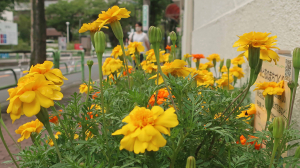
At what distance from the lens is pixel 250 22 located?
7.48 ft

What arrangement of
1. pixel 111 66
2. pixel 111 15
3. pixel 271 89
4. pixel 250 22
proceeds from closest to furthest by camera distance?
pixel 111 15 → pixel 271 89 → pixel 111 66 → pixel 250 22

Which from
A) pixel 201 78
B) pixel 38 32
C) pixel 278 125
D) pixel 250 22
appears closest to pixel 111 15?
pixel 201 78

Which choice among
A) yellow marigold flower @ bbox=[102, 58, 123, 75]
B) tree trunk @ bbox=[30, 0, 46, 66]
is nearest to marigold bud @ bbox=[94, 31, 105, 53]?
yellow marigold flower @ bbox=[102, 58, 123, 75]

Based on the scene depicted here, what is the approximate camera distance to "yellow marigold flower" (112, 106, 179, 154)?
0.53 m

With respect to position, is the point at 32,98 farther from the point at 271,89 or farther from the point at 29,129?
the point at 271,89

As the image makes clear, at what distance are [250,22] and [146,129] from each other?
6.60 ft

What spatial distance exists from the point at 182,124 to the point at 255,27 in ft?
5.72

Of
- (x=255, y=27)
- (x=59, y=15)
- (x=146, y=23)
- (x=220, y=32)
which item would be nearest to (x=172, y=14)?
(x=146, y=23)

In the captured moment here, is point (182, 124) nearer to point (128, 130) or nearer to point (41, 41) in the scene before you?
point (128, 130)

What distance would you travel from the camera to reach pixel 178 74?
3.11 ft

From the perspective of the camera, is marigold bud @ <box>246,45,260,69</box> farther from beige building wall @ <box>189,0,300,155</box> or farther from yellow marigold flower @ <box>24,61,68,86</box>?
beige building wall @ <box>189,0,300,155</box>

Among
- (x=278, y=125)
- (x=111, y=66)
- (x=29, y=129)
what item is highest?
(x=111, y=66)

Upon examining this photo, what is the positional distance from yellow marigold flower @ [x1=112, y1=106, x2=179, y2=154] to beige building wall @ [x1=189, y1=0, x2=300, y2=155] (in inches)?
41.1

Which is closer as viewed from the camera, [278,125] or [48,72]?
[278,125]
